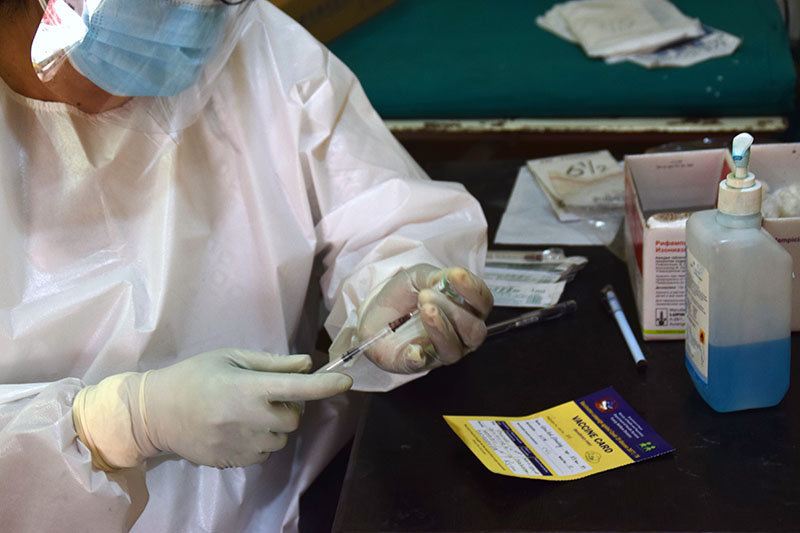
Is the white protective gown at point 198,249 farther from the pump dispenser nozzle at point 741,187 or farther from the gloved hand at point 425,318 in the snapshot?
the pump dispenser nozzle at point 741,187

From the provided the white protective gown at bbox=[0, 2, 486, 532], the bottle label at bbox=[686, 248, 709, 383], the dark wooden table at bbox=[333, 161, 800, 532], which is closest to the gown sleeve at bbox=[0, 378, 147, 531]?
the white protective gown at bbox=[0, 2, 486, 532]

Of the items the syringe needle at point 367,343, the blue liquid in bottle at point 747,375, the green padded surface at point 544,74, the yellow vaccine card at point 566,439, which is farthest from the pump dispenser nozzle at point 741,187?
the green padded surface at point 544,74

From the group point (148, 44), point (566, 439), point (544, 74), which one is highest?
point (148, 44)

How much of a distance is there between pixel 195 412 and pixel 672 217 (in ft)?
1.85

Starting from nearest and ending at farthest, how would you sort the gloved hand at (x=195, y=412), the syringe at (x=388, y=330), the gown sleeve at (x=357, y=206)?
the gloved hand at (x=195, y=412) → the syringe at (x=388, y=330) → the gown sleeve at (x=357, y=206)

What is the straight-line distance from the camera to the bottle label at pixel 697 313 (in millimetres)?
795

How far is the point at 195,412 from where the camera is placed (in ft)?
2.77

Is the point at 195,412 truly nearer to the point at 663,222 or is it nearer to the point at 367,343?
the point at 367,343

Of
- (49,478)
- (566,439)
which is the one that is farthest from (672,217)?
(49,478)

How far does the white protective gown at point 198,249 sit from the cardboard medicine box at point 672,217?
22 cm

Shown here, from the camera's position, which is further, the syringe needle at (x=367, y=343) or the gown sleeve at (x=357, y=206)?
the gown sleeve at (x=357, y=206)

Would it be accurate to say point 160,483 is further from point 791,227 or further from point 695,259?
point 791,227

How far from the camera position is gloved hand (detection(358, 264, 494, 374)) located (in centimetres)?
91

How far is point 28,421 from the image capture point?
0.82 meters
